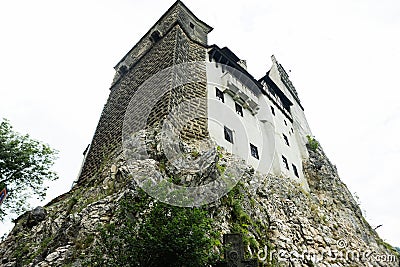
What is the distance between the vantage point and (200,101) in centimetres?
1319

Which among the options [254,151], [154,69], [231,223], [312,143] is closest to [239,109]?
[254,151]

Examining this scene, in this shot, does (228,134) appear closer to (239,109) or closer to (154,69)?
(239,109)

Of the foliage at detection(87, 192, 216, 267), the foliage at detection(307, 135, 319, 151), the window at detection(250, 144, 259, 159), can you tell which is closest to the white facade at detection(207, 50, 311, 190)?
the window at detection(250, 144, 259, 159)

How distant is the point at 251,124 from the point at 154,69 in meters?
6.07

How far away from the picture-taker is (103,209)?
820 centimetres

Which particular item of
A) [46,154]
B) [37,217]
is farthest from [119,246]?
[46,154]

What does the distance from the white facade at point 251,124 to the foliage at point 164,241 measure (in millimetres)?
6921

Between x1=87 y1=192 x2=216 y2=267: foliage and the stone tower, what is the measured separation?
5874mm

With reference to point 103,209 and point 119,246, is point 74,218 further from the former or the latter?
point 119,246

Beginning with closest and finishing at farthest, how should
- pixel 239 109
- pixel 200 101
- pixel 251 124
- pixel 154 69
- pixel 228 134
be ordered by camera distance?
pixel 200 101, pixel 228 134, pixel 154 69, pixel 239 109, pixel 251 124

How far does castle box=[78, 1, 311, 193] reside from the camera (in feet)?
41.3

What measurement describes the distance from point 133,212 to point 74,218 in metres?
2.87

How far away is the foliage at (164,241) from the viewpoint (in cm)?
510

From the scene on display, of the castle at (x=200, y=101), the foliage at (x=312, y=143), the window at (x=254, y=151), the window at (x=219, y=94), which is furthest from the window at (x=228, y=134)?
the foliage at (x=312, y=143)
